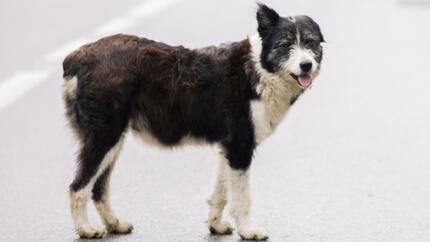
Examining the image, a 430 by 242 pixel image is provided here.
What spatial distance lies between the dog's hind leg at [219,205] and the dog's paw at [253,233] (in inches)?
6.6

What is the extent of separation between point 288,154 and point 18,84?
11.4 feet

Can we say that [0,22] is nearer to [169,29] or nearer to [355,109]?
[169,29]

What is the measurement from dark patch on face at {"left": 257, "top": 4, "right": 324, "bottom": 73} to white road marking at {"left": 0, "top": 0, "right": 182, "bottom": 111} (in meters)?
4.51

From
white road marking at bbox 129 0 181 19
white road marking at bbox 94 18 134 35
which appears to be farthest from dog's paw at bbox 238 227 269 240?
white road marking at bbox 129 0 181 19

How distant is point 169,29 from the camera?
16719mm

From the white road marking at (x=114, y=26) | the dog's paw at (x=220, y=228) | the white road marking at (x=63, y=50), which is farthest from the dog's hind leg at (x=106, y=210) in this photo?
the white road marking at (x=114, y=26)

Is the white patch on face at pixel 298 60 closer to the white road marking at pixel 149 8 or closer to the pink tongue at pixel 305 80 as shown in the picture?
the pink tongue at pixel 305 80

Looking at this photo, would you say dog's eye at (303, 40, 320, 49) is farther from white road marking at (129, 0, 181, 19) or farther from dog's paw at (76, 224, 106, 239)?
white road marking at (129, 0, 181, 19)

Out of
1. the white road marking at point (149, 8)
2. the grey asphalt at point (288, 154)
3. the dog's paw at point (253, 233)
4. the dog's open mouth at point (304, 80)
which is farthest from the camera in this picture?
the white road marking at point (149, 8)

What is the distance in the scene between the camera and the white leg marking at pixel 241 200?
8.90 metres

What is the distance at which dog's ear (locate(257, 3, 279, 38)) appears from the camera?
29.1 feet

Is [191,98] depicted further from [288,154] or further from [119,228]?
[288,154]

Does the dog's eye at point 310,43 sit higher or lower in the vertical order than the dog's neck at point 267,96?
higher

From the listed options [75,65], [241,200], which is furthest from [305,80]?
[75,65]
